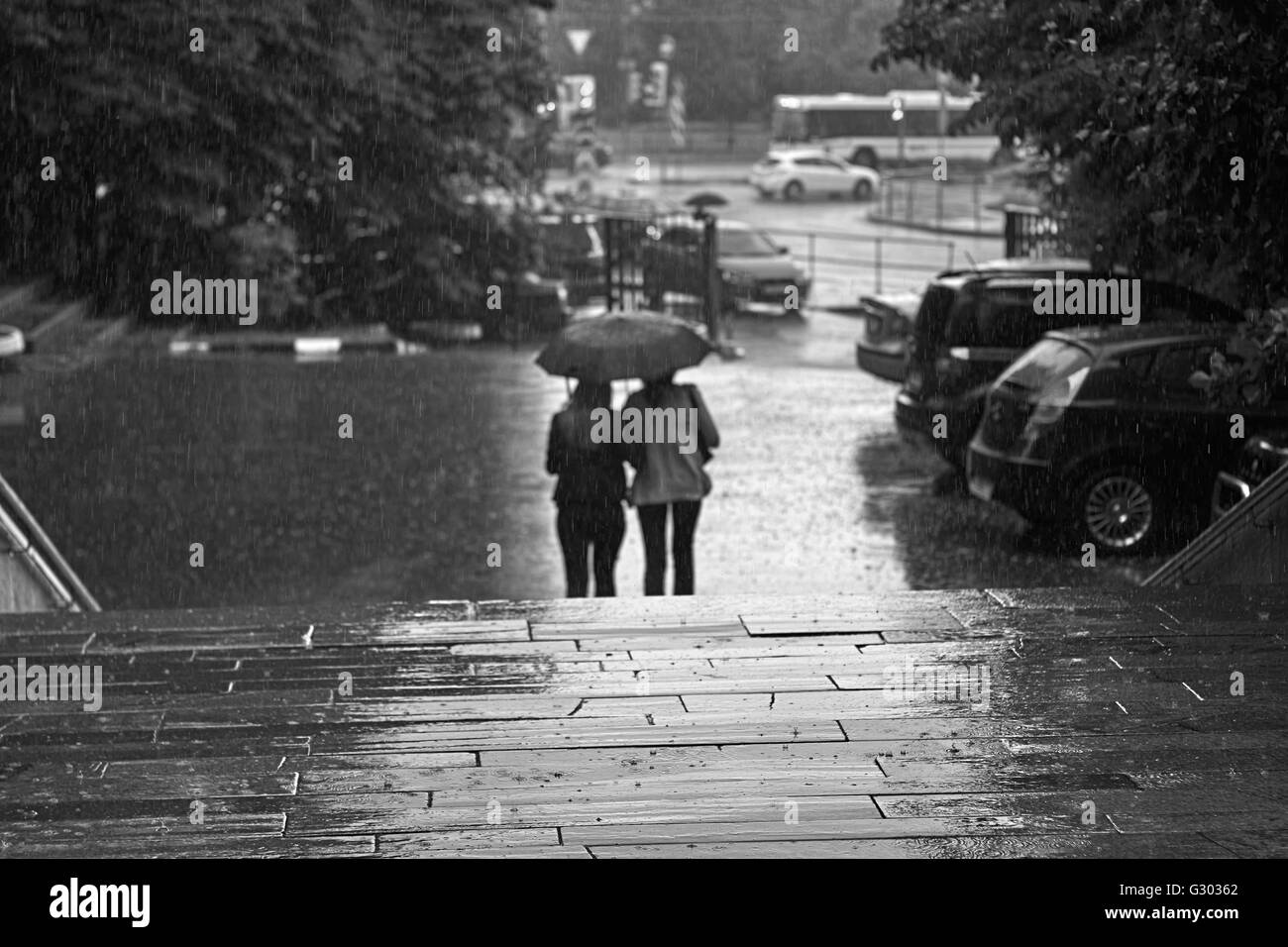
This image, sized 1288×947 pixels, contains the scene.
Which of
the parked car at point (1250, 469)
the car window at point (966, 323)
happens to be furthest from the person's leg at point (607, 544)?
the car window at point (966, 323)

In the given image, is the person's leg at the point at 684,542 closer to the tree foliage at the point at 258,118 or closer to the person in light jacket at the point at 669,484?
the person in light jacket at the point at 669,484

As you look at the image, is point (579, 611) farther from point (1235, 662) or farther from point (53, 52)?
point (53, 52)

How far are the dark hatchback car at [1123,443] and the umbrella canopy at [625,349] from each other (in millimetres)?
3756

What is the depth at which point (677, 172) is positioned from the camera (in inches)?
2771

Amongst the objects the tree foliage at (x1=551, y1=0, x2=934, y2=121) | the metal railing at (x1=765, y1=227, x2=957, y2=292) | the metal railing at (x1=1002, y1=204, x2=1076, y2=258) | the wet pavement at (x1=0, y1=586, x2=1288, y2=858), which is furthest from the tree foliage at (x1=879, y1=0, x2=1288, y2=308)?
the tree foliage at (x1=551, y1=0, x2=934, y2=121)

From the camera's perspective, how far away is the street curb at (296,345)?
2712 cm

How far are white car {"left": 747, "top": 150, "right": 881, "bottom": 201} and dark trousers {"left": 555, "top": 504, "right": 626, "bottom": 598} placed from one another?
5234 cm

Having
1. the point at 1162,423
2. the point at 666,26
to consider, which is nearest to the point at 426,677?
the point at 1162,423

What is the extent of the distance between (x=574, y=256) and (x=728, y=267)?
3.14m

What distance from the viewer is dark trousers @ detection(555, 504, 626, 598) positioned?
1112cm

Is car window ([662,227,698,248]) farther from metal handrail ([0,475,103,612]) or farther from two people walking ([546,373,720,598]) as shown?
metal handrail ([0,475,103,612])

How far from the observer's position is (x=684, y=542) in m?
11.3

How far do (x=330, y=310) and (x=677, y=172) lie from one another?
4148 cm

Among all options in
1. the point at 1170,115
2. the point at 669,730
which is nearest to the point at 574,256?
the point at 1170,115
